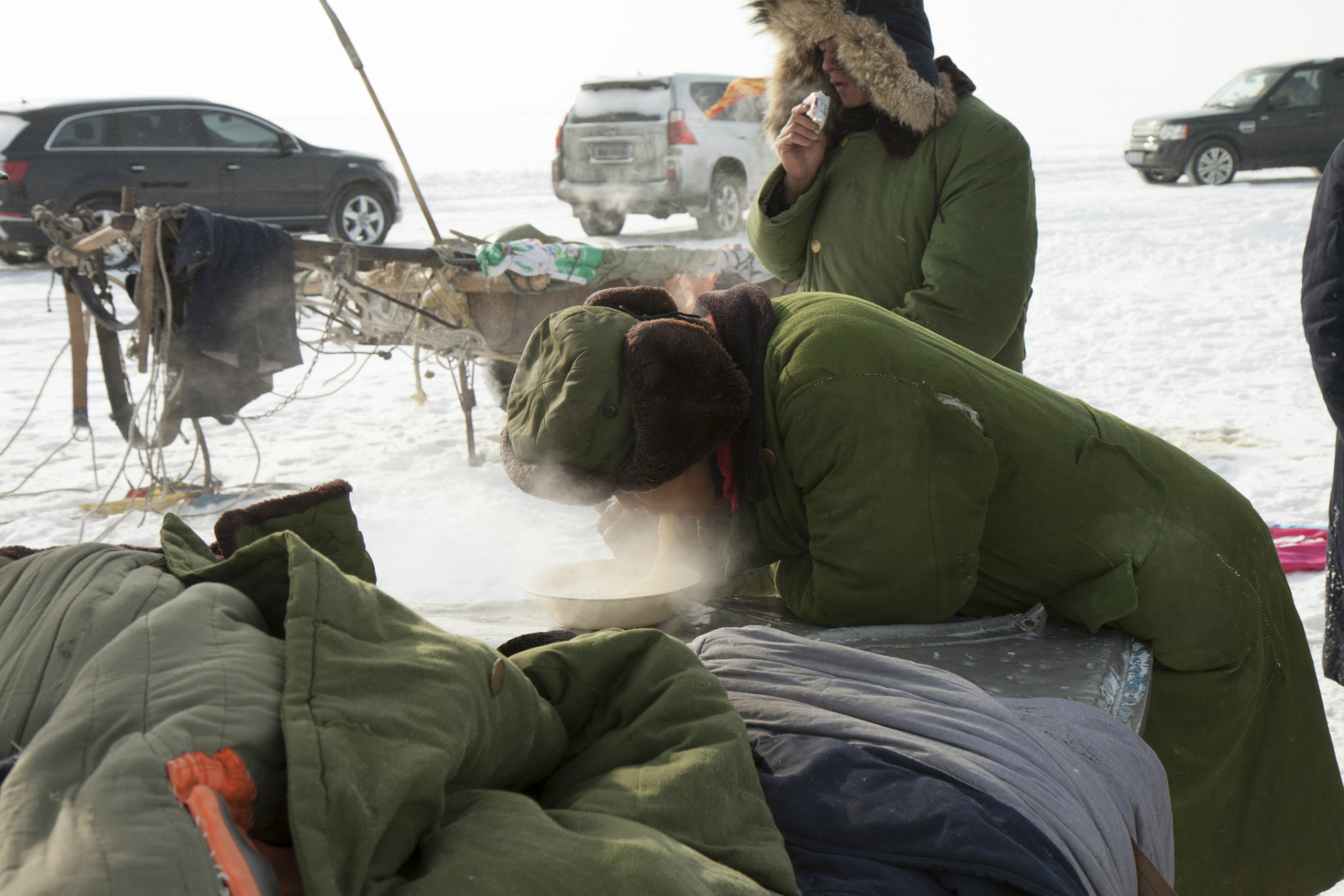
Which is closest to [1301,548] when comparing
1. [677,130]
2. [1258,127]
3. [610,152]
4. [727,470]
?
[727,470]

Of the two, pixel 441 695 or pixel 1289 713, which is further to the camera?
pixel 1289 713

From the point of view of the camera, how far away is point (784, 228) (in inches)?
109

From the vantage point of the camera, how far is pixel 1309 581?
3.77m

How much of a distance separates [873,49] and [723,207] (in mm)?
10054

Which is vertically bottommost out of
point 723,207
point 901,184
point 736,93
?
point 723,207

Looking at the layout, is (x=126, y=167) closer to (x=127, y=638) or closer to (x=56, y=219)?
(x=56, y=219)

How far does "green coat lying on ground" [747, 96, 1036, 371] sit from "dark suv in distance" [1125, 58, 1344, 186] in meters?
13.8

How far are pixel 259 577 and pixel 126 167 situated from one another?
10811 millimetres

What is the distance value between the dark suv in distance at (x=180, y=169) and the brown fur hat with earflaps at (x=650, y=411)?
31.0 feet

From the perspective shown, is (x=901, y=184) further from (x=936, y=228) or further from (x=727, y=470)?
(x=727, y=470)

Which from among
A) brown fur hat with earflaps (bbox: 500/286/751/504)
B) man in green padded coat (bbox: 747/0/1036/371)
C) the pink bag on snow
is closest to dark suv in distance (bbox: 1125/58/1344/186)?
the pink bag on snow

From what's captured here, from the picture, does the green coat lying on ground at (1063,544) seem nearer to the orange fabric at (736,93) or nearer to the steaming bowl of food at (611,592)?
the steaming bowl of food at (611,592)

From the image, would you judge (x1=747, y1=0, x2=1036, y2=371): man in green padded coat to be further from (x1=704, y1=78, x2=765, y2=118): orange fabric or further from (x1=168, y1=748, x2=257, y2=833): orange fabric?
(x1=704, y1=78, x2=765, y2=118): orange fabric

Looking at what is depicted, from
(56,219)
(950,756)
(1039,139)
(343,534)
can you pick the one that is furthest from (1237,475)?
(1039,139)
